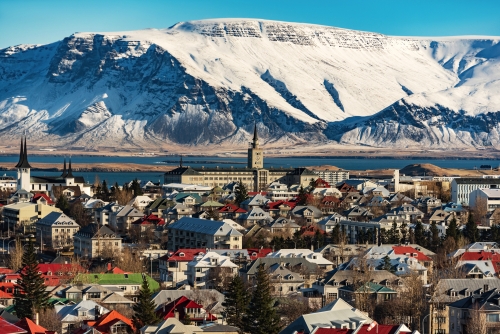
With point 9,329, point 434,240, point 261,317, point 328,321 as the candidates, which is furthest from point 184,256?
point 9,329

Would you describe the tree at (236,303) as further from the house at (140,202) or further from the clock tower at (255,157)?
the clock tower at (255,157)

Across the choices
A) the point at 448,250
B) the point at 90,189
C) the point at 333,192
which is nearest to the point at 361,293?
the point at 448,250

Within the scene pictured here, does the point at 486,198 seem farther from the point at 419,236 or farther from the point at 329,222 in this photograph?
the point at 419,236

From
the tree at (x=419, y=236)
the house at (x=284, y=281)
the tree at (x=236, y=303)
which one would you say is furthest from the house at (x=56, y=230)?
the tree at (x=236, y=303)

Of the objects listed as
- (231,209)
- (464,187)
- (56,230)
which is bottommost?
(56,230)

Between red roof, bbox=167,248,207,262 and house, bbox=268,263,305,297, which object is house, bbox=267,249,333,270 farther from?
house, bbox=268,263,305,297

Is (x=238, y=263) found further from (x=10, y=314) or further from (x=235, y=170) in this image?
(x=235, y=170)
